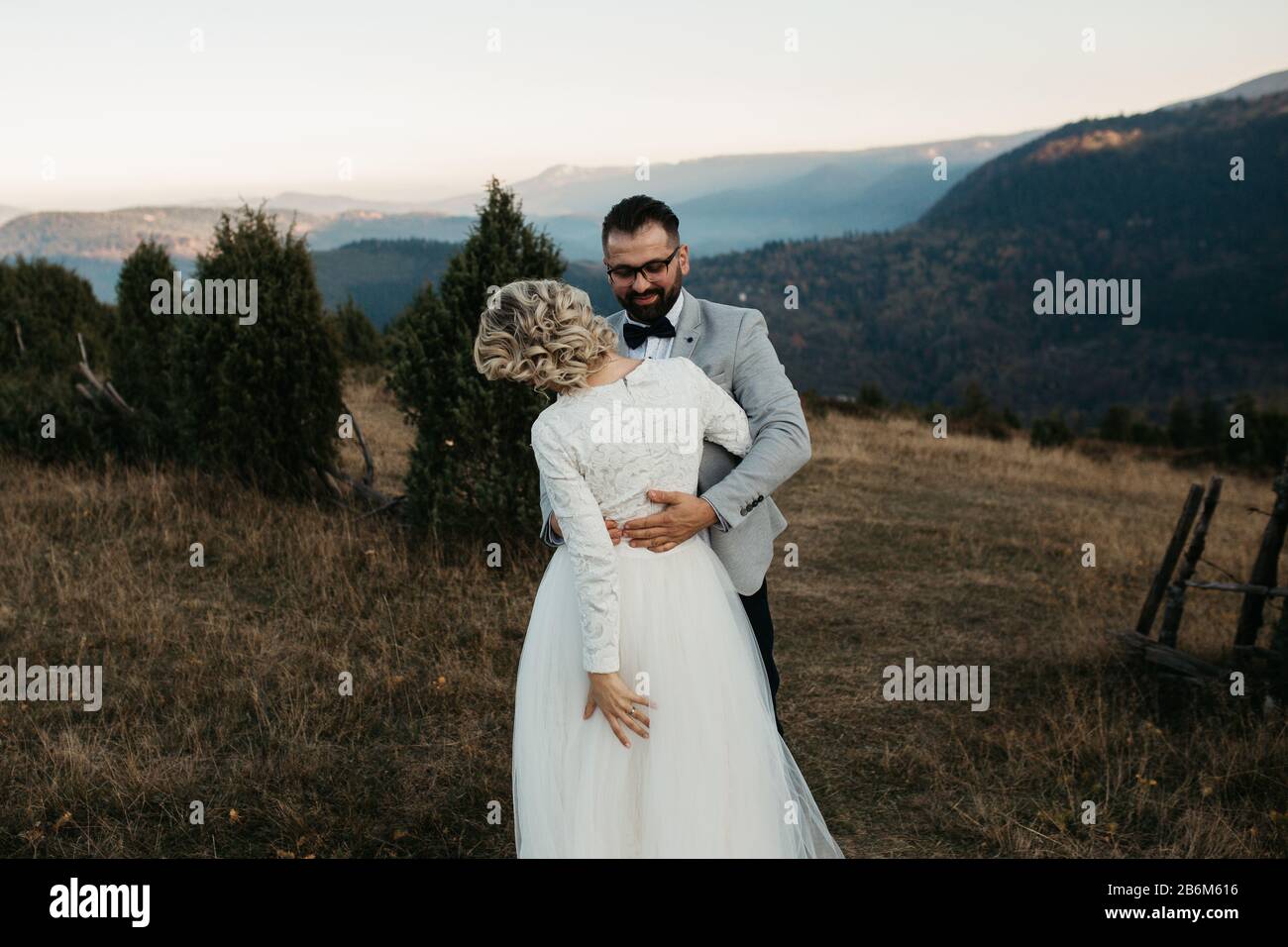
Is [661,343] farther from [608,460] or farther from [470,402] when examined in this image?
[470,402]

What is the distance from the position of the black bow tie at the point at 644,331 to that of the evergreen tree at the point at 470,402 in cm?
433

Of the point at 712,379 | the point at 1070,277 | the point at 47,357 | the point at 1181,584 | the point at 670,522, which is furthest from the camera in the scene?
the point at 1070,277

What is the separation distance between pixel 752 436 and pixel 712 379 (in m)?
0.26

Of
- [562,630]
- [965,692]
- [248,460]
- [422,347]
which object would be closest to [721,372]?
[562,630]

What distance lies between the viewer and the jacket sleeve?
9.10 feet

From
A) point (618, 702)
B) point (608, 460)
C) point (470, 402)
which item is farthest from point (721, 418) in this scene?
point (470, 402)

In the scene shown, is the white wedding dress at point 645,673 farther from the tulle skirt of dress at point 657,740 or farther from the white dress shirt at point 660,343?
the white dress shirt at point 660,343

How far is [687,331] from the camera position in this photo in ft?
10.3

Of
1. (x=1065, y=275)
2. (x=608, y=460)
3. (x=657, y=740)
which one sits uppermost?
(x=1065, y=275)

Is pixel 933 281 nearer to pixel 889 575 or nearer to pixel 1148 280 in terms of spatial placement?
pixel 1148 280

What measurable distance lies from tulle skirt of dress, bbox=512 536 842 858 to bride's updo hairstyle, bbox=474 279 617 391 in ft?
1.96

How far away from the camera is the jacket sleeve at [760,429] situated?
2773 millimetres

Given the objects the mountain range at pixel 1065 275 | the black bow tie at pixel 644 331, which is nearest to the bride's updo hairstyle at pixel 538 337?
the black bow tie at pixel 644 331

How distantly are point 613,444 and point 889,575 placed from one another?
7.06 metres
